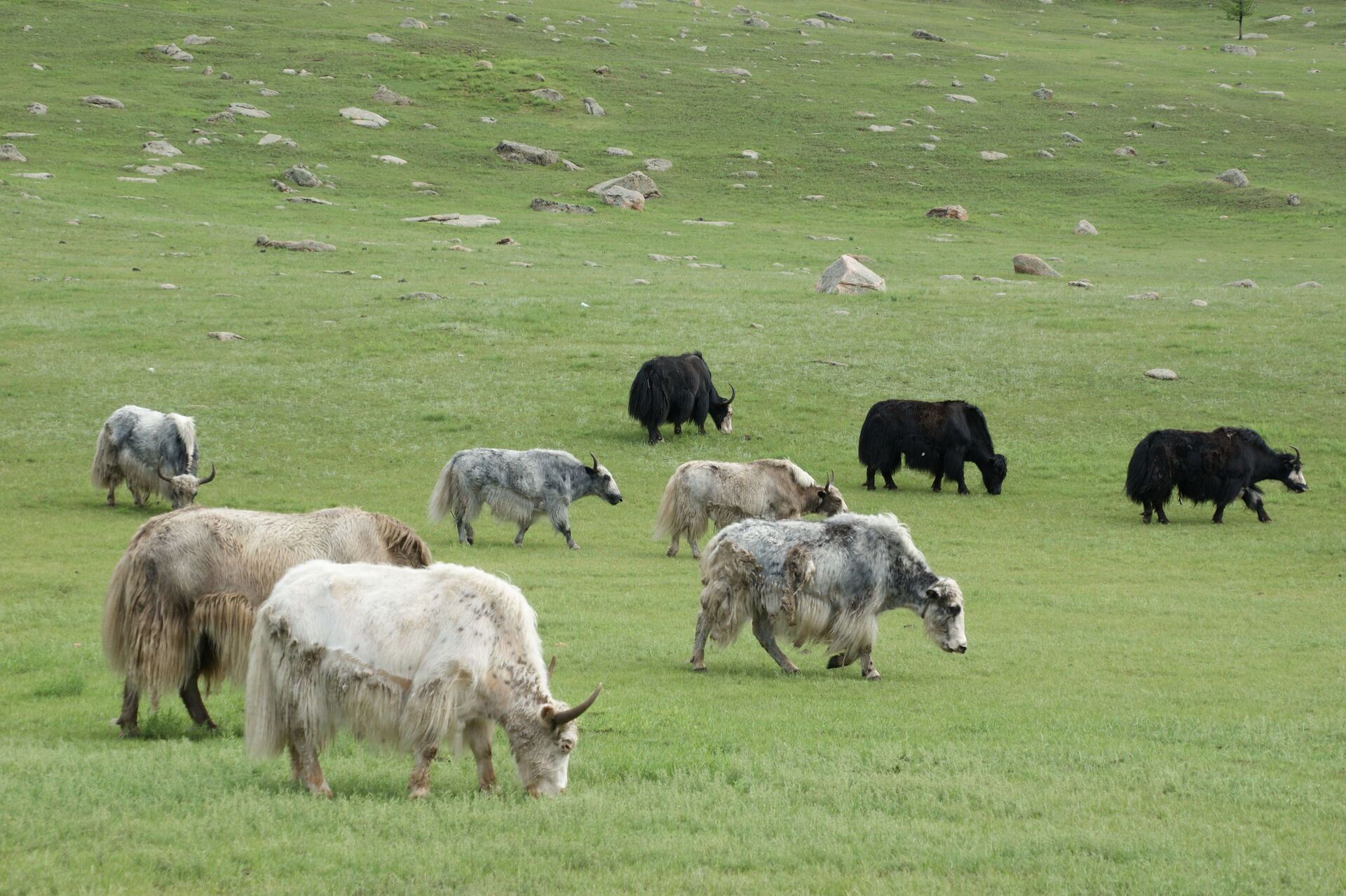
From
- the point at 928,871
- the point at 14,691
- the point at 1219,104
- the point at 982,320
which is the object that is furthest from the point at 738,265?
the point at 1219,104

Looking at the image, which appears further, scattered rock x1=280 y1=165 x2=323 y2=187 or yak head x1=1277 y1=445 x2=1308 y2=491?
scattered rock x1=280 y1=165 x2=323 y2=187

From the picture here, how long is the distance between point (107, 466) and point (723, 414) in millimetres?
11311

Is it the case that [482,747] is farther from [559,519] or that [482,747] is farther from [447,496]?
[447,496]

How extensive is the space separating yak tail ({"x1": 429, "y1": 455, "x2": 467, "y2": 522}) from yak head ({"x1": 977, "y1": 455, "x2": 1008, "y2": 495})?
963 cm

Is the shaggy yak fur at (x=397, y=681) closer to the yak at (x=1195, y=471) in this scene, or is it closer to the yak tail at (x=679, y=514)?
the yak tail at (x=679, y=514)

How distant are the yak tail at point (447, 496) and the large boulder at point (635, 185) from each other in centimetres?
3758

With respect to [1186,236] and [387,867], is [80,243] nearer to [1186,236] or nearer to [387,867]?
[387,867]

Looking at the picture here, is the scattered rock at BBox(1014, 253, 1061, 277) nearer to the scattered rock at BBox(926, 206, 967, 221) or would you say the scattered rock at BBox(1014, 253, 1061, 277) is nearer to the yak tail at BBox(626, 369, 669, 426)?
the scattered rock at BBox(926, 206, 967, 221)

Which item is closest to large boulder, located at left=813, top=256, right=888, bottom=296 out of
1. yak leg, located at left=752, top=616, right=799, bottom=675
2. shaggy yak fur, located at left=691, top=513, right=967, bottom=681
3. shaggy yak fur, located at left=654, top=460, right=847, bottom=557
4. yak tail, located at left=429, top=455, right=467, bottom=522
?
shaggy yak fur, located at left=654, top=460, right=847, bottom=557

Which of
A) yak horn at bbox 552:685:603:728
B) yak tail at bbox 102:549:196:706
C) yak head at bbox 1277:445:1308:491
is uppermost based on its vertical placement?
yak horn at bbox 552:685:603:728

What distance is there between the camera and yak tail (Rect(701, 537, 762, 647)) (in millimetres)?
10914

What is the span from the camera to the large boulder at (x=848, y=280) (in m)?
35.7

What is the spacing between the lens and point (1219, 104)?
74.8 metres

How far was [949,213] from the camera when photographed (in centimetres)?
5319
